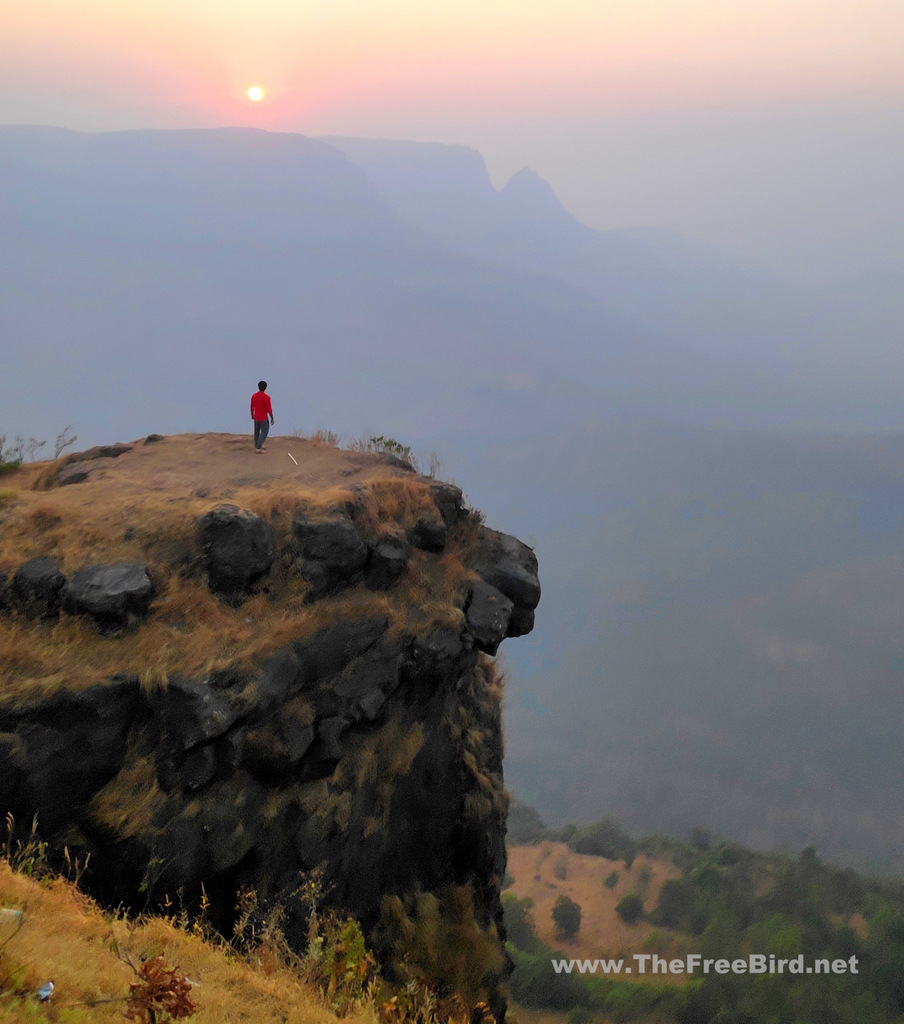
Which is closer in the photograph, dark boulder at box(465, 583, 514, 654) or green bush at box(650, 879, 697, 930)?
dark boulder at box(465, 583, 514, 654)

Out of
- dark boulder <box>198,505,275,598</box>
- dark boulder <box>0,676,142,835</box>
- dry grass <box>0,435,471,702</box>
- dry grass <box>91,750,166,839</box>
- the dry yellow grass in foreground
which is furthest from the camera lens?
dark boulder <box>198,505,275,598</box>

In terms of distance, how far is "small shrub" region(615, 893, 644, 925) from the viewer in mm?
43375

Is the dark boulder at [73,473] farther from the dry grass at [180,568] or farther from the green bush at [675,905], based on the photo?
the green bush at [675,905]

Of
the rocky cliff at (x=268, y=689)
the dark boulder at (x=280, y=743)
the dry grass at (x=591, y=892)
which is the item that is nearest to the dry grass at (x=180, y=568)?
the rocky cliff at (x=268, y=689)

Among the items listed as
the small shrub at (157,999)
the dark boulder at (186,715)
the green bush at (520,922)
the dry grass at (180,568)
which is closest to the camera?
the small shrub at (157,999)

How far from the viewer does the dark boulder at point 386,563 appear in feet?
41.4

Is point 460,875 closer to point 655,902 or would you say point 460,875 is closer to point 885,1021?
point 885,1021

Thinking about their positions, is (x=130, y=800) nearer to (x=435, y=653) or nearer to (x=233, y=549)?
(x=233, y=549)

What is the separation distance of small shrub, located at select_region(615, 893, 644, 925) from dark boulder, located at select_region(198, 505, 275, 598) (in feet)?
141

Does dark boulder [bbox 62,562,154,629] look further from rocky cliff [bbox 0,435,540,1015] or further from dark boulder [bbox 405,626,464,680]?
dark boulder [bbox 405,626,464,680]

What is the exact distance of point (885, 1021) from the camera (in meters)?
35.0

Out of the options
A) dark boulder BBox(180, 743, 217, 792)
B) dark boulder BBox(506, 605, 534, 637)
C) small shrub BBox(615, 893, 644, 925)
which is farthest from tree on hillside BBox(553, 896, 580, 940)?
dark boulder BBox(180, 743, 217, 792)

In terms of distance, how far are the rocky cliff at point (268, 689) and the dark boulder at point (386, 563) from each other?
0.13 feet

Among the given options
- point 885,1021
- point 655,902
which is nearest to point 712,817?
point 655,902
